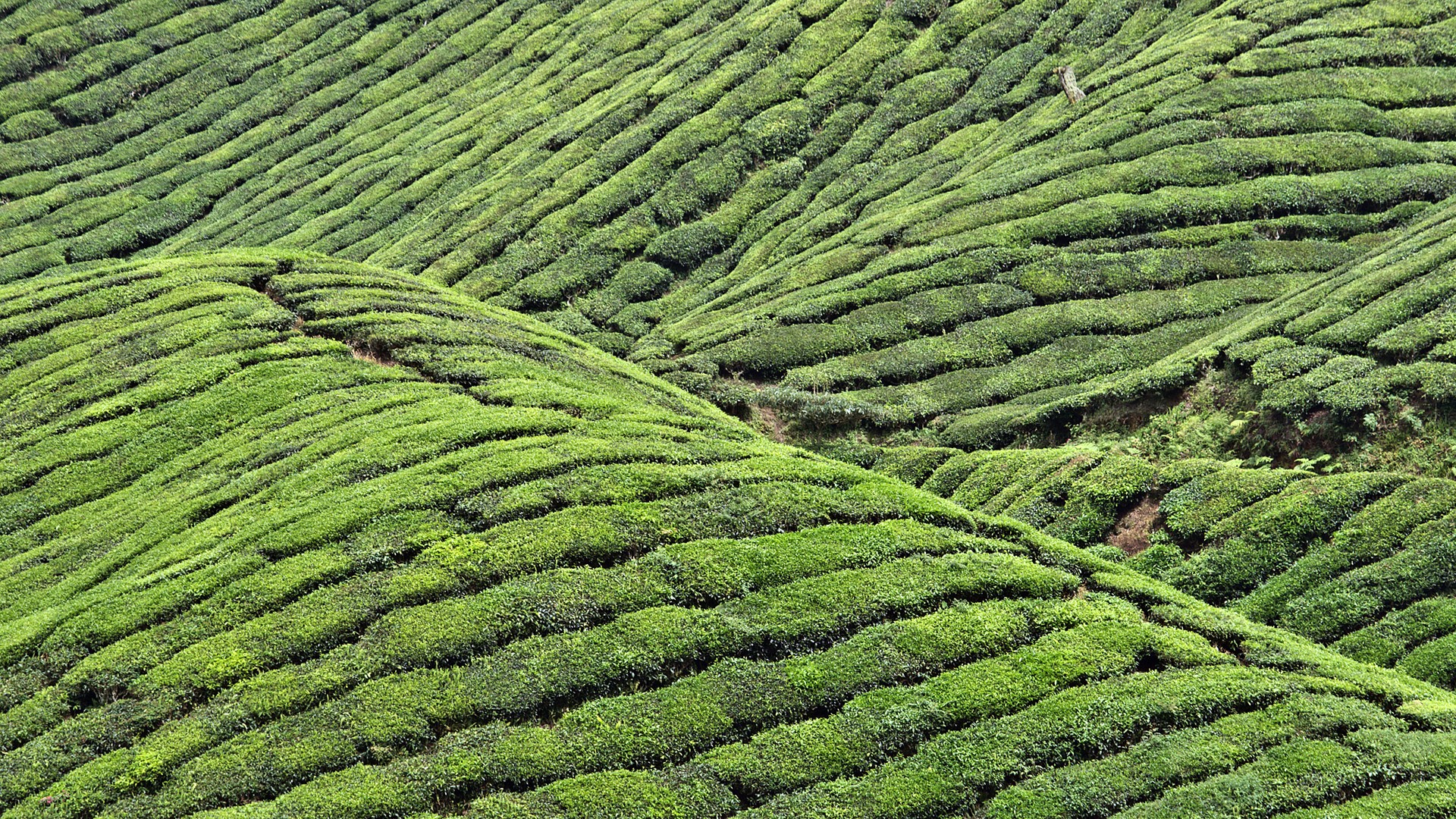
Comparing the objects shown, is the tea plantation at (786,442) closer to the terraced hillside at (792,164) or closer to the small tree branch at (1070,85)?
the terraced hillside at (792,164)

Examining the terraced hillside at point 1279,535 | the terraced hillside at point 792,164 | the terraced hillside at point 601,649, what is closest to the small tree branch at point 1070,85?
the terraced hillside at point 792,164

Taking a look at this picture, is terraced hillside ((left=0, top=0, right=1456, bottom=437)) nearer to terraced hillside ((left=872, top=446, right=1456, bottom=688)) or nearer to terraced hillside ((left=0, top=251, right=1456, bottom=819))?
terraced hillside ((left=872, top=446, right=1456, bottom=688))

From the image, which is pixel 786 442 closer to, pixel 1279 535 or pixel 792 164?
pixel 1279 535

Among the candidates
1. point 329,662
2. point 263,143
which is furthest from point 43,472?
point 263,143

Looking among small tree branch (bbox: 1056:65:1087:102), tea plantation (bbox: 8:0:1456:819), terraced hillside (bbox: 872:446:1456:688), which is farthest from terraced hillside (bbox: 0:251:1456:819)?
small tree branch (bbox: 1056:65:1087:102)

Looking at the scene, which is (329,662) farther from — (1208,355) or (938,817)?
(1208,355)
